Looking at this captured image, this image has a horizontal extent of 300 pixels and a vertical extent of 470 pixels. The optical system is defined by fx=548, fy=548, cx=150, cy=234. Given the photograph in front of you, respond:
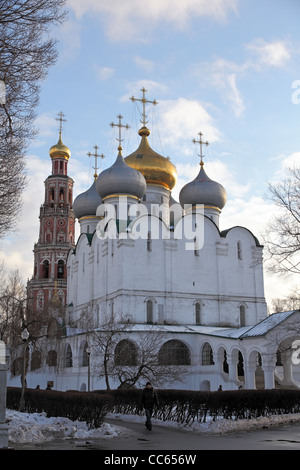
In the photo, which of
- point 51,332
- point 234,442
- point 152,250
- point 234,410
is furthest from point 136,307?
point 234,442

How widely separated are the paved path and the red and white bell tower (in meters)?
41.6

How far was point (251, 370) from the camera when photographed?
2480 cm

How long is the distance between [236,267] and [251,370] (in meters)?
10.3

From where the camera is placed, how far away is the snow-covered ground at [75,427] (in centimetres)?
1087

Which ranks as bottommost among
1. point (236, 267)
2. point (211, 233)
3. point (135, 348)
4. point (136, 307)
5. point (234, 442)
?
point (234, 442)

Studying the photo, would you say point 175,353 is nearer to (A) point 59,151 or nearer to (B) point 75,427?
(B) point 75,427

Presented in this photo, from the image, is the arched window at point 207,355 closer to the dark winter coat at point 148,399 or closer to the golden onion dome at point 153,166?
the golden onion dome at point 153,166

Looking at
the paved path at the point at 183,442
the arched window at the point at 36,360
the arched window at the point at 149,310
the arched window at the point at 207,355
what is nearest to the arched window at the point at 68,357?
the arched window at the point at 36,360

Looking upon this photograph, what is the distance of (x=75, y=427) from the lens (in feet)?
39.6

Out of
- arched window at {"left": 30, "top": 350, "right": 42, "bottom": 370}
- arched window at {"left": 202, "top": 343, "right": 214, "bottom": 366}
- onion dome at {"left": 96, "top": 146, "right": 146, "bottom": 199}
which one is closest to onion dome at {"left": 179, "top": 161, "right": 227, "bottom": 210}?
onion dome at {"left": 96, "top": 146, "right": 146, "bottom": 199}

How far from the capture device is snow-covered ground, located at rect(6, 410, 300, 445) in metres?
10.9

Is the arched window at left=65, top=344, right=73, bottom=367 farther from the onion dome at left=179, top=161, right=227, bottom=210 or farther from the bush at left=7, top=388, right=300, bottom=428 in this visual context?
the bush at left=7, top=388, right=300, bottom=428

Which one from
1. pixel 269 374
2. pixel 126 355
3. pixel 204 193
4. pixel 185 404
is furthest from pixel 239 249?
pixel 185 404
